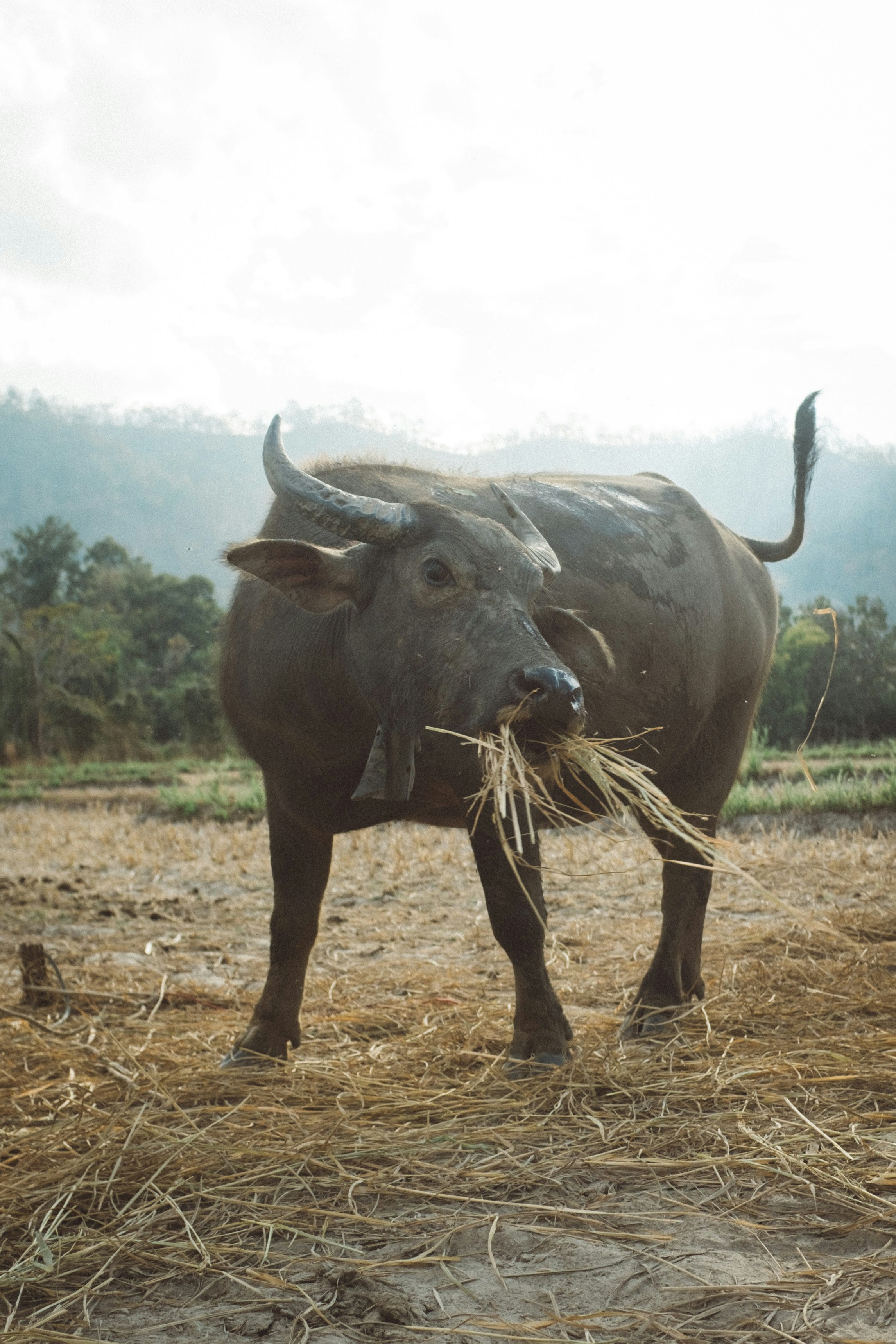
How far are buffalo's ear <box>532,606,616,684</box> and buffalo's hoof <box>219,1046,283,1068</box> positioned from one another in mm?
1483

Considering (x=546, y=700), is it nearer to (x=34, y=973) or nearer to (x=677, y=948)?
(x=677, y=948)

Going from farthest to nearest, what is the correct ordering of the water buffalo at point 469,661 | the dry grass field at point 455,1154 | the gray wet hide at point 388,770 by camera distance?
the gray wet hide at point 388,770, the water buffalo at point 469,661, the dry grass field at point 455,1154

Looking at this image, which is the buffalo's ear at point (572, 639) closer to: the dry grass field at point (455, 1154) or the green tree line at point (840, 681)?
the dry grass field at point (455, 1154)

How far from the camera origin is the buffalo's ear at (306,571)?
2.64 m

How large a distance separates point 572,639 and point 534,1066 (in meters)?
1.19

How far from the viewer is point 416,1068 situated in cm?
296

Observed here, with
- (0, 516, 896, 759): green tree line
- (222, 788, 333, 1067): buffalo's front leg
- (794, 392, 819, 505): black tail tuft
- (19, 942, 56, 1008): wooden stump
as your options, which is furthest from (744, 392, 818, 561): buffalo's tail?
(19, 942, 56, 1008): wooden stump

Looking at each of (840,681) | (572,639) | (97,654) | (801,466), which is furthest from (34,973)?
(97,654)

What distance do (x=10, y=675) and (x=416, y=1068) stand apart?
76.3ft

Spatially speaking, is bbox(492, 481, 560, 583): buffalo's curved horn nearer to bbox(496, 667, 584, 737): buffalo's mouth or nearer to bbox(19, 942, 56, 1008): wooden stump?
bbox(496, 667, 584, 737): buffalo's mouth

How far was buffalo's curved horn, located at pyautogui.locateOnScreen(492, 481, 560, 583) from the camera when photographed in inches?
110

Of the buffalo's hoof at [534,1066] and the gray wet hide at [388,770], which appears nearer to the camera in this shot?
the gray wet hide at [388,770]

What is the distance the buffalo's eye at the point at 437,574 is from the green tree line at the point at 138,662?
1159 mm

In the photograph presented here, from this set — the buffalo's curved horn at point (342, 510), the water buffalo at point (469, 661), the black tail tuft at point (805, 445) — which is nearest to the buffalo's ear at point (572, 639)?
the water buffalo at point (469, 661)
